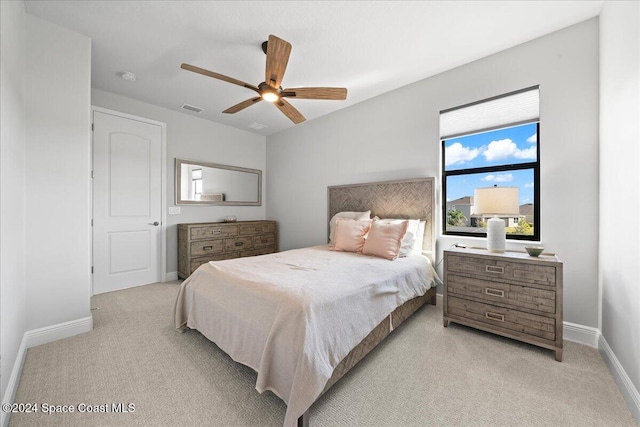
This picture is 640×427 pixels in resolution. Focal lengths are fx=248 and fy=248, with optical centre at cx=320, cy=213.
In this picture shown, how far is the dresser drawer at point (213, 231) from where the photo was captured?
379 centimetres

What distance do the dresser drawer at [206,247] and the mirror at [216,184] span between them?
0.79 meters

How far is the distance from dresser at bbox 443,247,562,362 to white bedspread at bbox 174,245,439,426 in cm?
35

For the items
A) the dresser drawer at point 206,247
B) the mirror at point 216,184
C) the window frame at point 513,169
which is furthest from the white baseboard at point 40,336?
the window frame at point 513,169

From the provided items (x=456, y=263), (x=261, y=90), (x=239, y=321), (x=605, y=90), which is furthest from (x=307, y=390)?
(x=605, y=90)

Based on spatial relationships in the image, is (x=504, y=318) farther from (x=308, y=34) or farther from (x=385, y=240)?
(x=308, y=34)

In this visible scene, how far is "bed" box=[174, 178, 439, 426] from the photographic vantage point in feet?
4.23

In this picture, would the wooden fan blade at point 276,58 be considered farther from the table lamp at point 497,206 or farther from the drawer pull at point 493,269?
the drawer pull at point 493,269

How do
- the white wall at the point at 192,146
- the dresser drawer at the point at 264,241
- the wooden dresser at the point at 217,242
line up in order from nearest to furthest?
1. the white wall at the point at 192,146
2. the wooden dresser at the point at 217,242
3. the dresser drawer at the point at 264,241

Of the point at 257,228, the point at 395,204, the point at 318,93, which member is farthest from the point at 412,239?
the point at 257,228

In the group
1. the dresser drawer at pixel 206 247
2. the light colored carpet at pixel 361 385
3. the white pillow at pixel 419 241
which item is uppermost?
the white pillow at pixel 419 241

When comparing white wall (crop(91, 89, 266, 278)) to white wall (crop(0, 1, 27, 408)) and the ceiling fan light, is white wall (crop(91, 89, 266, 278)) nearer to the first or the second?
white wall (crop(0, 1, 27, 408))

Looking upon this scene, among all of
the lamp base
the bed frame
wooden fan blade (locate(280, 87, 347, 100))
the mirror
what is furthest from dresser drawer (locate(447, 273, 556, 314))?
the mirror

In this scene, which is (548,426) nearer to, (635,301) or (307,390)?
(635,301)

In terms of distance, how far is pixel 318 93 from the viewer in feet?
8.15
